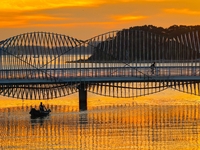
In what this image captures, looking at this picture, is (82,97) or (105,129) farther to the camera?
(82,97)

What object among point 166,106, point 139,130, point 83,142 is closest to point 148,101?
point 166,106

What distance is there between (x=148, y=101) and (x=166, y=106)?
34.9 feet

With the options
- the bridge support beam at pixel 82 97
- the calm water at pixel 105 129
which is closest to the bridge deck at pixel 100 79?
the calm water at pixel 105 129

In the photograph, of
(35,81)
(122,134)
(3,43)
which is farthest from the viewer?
(3,43)

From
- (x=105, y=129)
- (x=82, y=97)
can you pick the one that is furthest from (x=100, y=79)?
(x=105, y=129)

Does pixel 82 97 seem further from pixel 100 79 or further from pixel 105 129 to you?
pixel 105 129

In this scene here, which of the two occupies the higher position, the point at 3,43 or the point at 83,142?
the point at 3,43

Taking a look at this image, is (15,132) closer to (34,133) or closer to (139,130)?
(34,133)

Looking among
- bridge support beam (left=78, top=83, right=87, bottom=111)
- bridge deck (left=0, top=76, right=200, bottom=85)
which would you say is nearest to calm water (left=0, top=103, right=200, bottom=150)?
bridge support beam (left=78, top=83, right=87, bottom=111)

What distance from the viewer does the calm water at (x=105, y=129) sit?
6731 cm

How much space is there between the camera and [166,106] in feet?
313

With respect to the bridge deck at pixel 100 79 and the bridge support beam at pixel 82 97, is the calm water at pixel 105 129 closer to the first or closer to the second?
the bridge support beam at pixel 82 97

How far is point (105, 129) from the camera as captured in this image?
75125 mm

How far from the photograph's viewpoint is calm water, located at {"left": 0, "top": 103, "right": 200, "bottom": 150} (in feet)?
221
